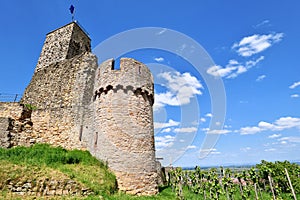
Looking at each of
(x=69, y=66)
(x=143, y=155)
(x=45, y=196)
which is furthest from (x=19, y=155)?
(x=69, y=66)

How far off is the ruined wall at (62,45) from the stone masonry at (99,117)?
205 inches

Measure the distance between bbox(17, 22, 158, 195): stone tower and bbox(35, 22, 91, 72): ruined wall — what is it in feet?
18.9

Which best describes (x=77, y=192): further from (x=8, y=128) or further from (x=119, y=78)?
(x=8, y=128)

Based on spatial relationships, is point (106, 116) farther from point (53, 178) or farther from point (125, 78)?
point (53, 178)

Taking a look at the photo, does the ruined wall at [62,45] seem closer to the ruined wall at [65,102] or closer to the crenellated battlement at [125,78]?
the ruined wall at [65,102]

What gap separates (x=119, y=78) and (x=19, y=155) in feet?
22.8

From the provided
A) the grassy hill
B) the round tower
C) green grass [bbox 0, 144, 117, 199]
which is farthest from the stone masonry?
the grassy hill

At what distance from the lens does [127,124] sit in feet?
37.4

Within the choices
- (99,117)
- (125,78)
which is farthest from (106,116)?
(125,78)

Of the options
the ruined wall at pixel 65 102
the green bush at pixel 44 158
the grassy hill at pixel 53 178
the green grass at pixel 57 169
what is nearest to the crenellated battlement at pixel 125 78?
the ruined wall at pixel 65 102

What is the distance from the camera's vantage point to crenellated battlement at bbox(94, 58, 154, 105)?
12062mm

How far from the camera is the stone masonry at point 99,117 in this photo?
1085 cm

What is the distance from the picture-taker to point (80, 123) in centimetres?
1383

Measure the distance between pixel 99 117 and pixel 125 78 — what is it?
2.94 meters
